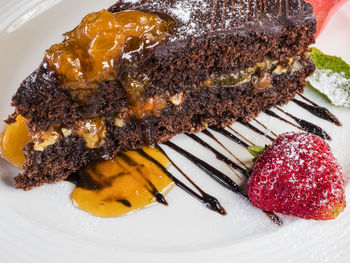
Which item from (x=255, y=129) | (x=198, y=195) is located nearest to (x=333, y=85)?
(x=255, y=129)

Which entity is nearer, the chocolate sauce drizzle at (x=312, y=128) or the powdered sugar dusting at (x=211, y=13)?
the powdered sugar dusting at (x=211, y=13)

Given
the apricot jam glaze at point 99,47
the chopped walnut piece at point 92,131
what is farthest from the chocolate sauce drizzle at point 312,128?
the chopped walnut piece at point 92,131

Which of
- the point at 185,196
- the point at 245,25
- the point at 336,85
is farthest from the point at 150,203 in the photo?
the point at 336,85

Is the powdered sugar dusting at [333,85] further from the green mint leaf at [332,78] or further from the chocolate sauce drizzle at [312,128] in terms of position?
the chocolate sauce drizzle at [312,128]

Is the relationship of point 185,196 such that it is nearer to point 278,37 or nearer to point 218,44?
point 218,44

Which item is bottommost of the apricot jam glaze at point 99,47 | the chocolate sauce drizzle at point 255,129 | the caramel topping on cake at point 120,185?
the chocolate sauce drizzle at point 255,129

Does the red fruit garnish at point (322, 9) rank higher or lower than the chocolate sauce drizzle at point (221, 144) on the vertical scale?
higher
